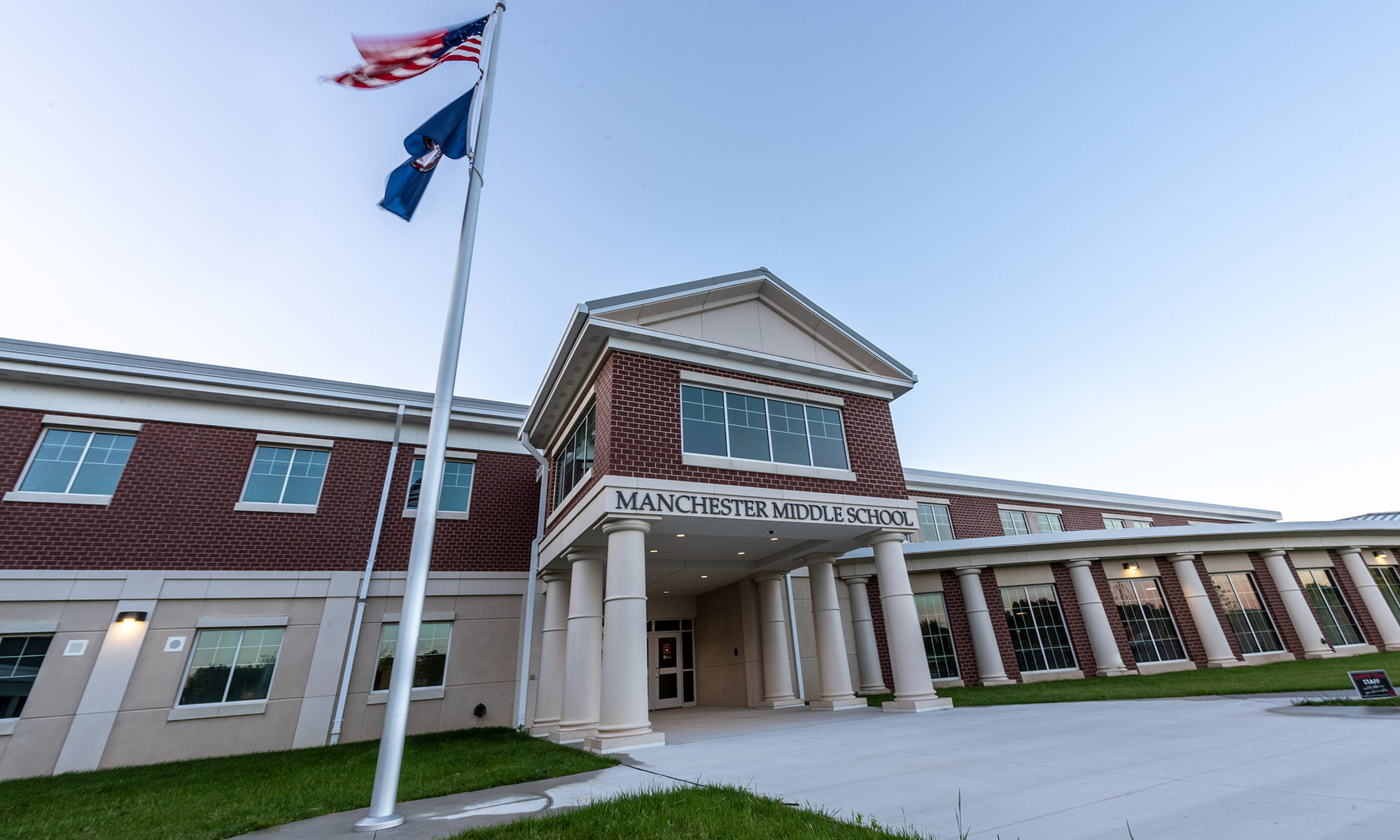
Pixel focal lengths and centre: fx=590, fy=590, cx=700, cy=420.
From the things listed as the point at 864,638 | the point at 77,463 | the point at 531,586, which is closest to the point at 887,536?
the point at 864,638

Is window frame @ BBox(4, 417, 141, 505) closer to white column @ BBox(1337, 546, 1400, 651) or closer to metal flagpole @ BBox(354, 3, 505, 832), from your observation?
metal flagpole @ BBox(354, 3, 505, 832)

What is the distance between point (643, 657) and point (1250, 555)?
24.5m

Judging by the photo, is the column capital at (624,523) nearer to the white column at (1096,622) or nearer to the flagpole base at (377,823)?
the flagpole base at (377,823)

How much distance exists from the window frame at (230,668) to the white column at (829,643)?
12.7 m

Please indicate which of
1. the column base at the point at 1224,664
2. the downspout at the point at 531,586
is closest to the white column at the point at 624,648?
→ the downspout at the point at 531,586

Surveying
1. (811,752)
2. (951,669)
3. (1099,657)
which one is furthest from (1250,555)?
(811,752)

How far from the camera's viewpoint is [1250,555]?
71.8 ft

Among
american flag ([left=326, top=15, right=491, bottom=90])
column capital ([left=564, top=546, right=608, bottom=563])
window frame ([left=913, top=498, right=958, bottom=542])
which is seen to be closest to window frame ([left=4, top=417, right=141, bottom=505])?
column capital ([left=564, top=546, right=608, bottom=563])

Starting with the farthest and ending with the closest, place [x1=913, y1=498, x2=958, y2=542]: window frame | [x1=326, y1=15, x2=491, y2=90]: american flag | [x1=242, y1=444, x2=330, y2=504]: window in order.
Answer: [x1=913, y1=498, x2=958, y2=542]: window frame, [x1=242, y1=444, x2=330, y2=504]: window, [x1=326, y1=15, x2=491, y2=90]: american flag

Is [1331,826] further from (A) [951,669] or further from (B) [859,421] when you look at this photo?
(A) [951,669]

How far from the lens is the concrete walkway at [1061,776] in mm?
3887

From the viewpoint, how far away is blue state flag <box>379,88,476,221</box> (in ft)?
28.6

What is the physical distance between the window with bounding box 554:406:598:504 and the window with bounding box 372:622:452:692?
4.40 m

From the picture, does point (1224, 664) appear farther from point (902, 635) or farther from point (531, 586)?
point (531, 586)
